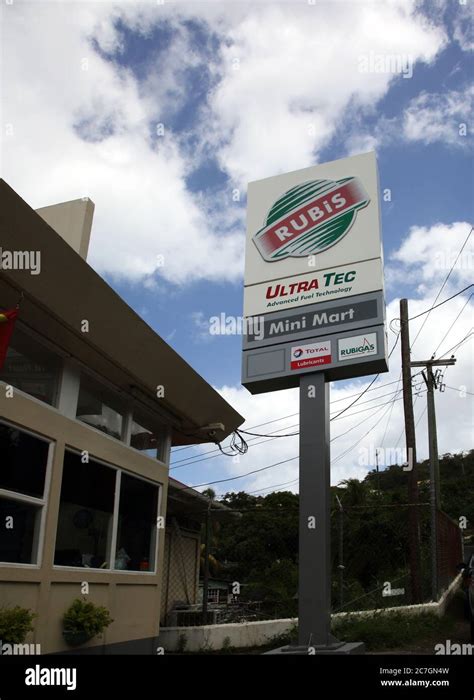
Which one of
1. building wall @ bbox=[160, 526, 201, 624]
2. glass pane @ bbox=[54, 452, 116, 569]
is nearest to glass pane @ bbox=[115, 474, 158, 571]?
glass pane @ bbox=[54, 452, 116, 569]

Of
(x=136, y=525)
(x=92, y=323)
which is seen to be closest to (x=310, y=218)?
(x=92, y=323)

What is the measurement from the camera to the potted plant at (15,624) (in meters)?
6.06

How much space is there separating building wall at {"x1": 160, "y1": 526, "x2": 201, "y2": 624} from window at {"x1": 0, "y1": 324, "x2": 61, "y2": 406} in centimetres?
610

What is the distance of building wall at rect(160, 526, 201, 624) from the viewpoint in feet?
41.7

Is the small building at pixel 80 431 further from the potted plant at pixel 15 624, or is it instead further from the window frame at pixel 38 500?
the potted plant at pixel 15 624

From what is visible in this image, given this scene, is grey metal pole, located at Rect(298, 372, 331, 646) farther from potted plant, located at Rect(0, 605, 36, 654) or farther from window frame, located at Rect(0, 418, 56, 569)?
window frame, located at Rect(0, 418, 56, 569)

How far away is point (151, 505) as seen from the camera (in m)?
10.0

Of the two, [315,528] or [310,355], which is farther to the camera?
[310,355]

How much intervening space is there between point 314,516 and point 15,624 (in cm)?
328

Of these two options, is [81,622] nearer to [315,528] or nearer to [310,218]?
[315,528]

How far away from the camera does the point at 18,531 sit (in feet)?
22.2

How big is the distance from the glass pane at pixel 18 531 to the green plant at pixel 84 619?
3.18ft

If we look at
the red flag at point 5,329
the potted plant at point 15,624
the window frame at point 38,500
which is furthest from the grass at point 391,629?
the red flag at point 5,329
